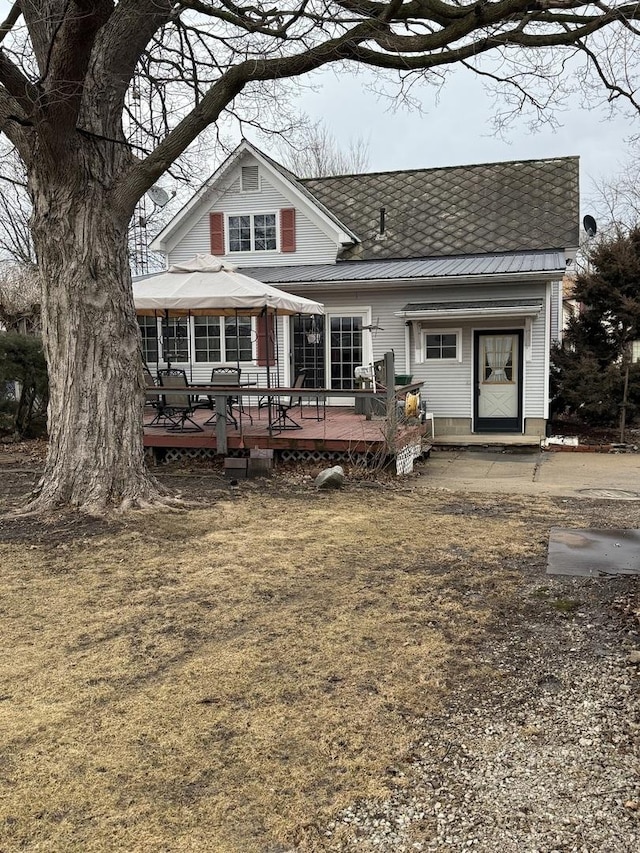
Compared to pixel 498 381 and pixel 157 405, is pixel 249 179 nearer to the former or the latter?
pixel 498 381

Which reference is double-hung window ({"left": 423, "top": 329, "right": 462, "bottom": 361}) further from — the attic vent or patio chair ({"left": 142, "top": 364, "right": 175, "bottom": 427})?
patio chair ({"left": 142, "top": 364, "right": 175, "bottom": 427})

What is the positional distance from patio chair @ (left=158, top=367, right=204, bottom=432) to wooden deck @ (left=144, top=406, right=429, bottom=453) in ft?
0.77

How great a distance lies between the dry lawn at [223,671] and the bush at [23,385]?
7475 millimetres

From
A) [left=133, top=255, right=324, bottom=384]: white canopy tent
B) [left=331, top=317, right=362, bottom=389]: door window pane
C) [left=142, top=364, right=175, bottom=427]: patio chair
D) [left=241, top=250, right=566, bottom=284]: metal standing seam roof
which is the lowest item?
[left=142, top=364, right=175, bottom=427]: patio chair

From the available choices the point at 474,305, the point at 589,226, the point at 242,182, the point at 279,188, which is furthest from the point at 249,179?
the point at 589,226

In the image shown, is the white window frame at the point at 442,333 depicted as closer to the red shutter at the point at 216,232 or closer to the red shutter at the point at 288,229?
the red shutter at the point at 288,229

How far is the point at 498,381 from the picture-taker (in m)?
14.3

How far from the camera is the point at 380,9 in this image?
687 cm

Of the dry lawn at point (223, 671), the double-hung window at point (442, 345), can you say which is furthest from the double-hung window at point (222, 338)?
the dry lawn at point (223, 671)

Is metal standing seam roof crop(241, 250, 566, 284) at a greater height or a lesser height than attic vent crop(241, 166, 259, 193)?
lesser

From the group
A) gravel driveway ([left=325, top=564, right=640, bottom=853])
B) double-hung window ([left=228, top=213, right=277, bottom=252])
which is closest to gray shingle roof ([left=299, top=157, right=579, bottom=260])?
double-hung window ([left=228, top=213, right=277, bottom=252])

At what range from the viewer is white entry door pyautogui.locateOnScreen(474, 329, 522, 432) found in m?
14.2

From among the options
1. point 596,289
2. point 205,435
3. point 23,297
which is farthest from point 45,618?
point 23,297

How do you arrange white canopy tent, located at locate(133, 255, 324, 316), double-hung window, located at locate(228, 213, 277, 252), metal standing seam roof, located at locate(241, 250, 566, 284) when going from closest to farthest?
white canopy tent, located at locate(133, 255, 324, 316) < metal standing seam roof, located at locate(241, 250, 566, 284) < double-hung window, located at locate(228, 213, 277, 252)
